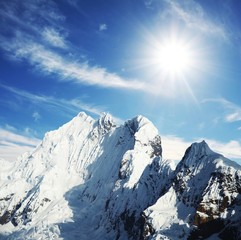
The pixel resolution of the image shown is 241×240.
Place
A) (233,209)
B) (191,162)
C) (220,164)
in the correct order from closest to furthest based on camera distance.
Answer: (233,209), (220,164), (191,162)

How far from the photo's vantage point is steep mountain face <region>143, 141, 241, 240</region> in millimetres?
156625

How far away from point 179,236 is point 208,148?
171 feet

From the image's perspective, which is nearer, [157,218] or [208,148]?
[157,218]

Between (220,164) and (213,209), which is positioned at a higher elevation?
(220,164)

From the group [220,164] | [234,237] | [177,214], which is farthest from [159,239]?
[220,164]

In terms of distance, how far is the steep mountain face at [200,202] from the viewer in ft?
514

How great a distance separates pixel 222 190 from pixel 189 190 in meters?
23.2

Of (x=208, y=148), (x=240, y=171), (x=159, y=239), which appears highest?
(x=208, y=148)

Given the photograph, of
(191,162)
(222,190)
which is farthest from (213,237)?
(191,162)

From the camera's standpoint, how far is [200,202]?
165 m

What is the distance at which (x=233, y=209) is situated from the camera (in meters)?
158

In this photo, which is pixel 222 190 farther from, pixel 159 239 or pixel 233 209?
pixel 159 239

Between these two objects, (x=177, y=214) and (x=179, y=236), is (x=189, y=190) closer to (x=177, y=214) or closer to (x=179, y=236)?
(x=177, y=214)

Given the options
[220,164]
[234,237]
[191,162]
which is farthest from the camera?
[191,162]
